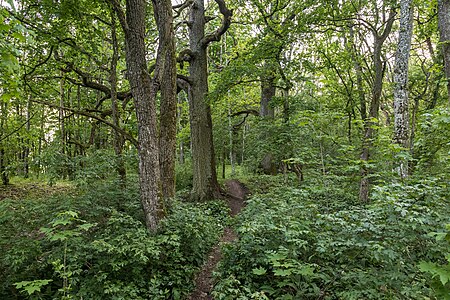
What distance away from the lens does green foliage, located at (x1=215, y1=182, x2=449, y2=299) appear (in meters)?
2.91

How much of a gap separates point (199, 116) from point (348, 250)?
7.22 m

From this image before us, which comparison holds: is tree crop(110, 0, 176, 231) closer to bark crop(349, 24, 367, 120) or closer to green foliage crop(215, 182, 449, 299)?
green foliage crop(215, 182, 449, 299)

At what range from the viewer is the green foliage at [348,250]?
2906mm

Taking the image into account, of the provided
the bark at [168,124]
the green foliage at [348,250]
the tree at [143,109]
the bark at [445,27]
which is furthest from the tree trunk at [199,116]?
the bark at [445,27]

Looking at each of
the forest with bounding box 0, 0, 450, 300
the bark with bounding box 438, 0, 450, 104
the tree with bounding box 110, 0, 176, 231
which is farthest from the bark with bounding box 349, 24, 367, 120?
the tree with bounding box 110, 0, 176, 231

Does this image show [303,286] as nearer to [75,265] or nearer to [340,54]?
[75,265]

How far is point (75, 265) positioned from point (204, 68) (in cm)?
796

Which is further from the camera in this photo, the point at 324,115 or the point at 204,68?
the point at 204,68

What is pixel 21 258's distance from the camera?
3742mm

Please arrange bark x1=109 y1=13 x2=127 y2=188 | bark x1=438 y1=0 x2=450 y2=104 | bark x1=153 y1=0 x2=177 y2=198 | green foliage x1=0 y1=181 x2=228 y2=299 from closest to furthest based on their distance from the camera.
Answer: green foliage x1=0 y1=181 x2=228 y2=299 → bark x1=438 y1=0 x2=450 y2=104 → bark x1=153 y1=0 x2=177 y2=198 → bark x1=109 y1=13 x2=127 y2=188

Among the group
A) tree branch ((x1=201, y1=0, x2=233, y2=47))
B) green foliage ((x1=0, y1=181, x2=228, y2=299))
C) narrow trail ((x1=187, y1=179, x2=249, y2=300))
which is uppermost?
tree branch ((x1=201, y1=0, x2=233, y2=47))

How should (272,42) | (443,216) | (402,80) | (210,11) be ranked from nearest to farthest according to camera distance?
(443,216) < (402,80) < (272,42) < (210,11)

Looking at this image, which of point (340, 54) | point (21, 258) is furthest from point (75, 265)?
point (340, 54)

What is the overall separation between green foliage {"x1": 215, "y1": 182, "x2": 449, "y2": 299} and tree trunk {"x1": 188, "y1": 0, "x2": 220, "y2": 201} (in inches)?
200
